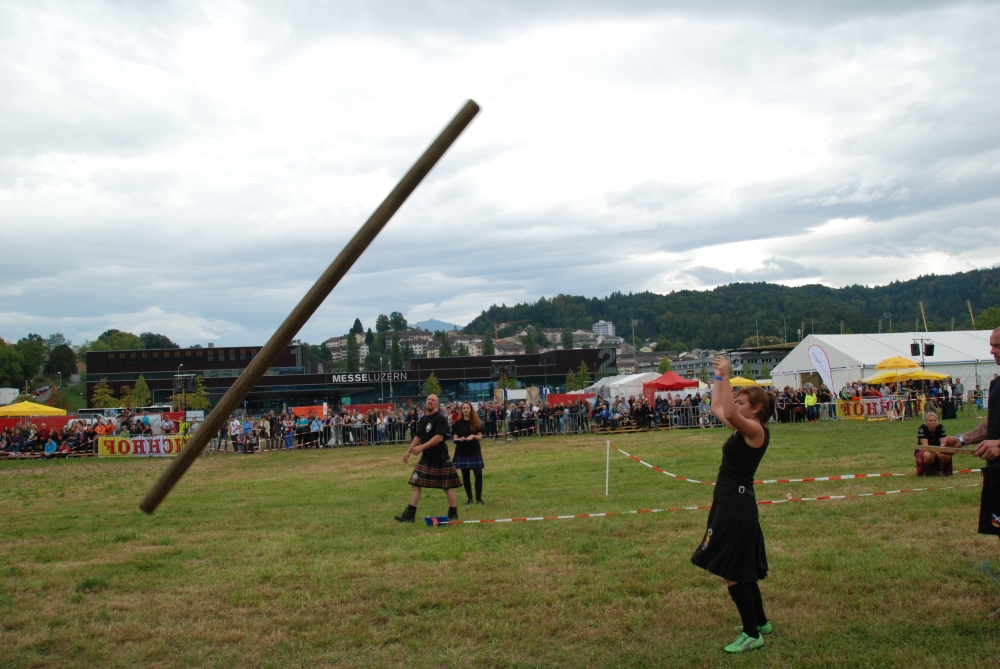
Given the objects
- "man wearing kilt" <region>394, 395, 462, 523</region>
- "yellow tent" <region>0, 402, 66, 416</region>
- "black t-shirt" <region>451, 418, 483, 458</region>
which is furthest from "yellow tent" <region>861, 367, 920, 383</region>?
"yellow tent" <region>0, 402, 66, 416</region>

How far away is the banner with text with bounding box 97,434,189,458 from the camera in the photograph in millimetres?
23328

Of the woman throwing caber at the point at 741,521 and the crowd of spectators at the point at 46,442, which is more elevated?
the woman throwing caber at the point at 741,521

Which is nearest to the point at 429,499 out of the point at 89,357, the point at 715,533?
the point at 715,533

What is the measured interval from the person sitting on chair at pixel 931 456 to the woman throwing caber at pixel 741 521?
5.52m

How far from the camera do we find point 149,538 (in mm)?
7754

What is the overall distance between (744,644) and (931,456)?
5671mm

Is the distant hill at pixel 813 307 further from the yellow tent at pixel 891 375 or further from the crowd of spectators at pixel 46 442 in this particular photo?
the crowd of spectators at pixel 46 442

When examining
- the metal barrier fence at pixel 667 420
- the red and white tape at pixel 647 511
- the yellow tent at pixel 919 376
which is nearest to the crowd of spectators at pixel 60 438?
the metal barrier fence at pixel 667 420

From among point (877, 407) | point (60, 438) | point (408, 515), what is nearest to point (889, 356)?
point (877, 407)

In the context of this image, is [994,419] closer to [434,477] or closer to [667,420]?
[434,477]

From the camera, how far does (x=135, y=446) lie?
23422 millimetres

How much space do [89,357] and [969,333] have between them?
219 ft

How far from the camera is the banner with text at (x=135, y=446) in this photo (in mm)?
23328

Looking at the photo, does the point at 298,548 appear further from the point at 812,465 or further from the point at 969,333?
the point at 969,333
